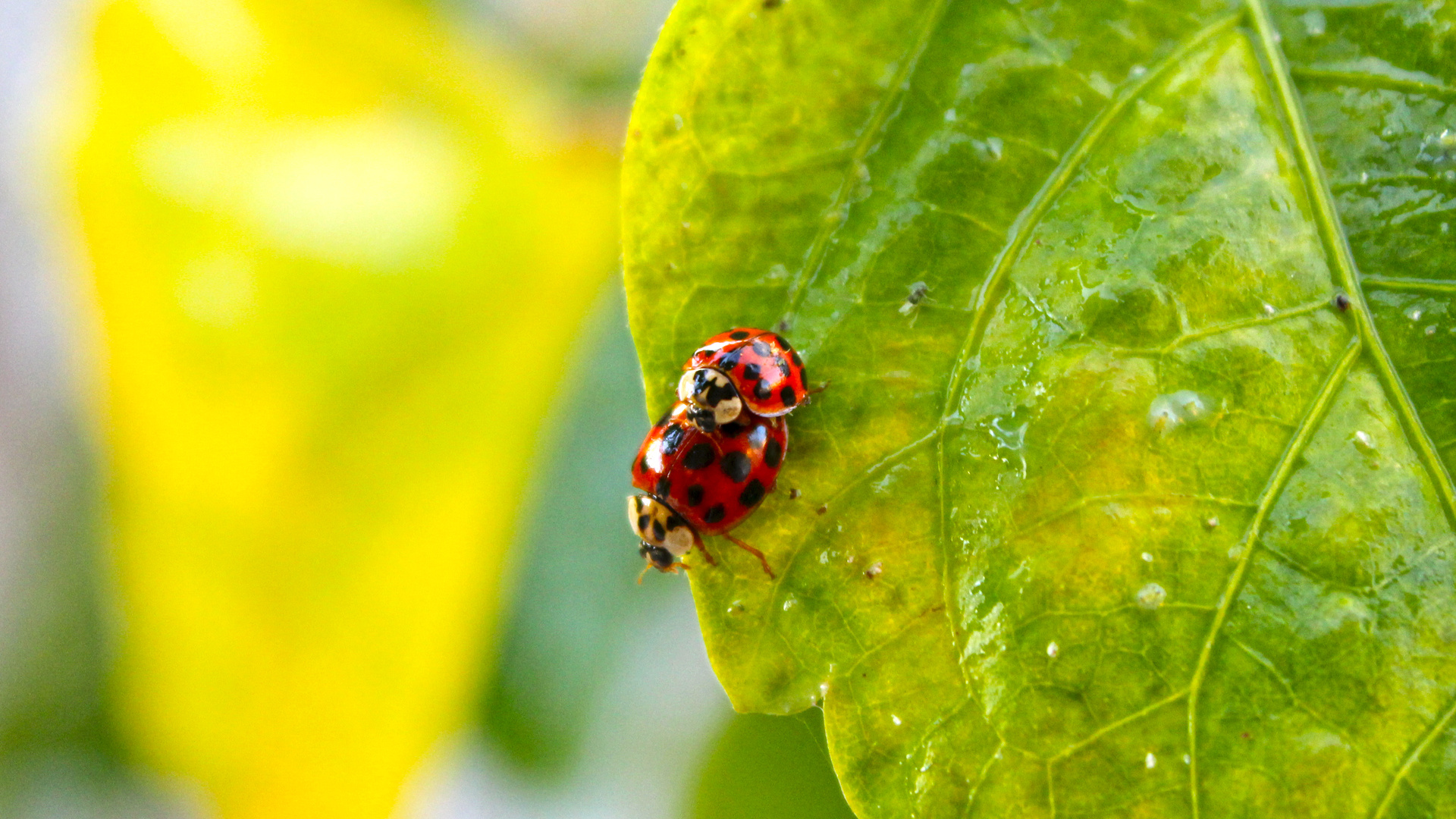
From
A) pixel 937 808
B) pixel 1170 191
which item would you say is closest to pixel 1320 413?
pixel 1170 191

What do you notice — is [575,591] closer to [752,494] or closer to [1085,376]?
[752,494]

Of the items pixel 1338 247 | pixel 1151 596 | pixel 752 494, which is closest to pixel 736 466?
pixel 752 494

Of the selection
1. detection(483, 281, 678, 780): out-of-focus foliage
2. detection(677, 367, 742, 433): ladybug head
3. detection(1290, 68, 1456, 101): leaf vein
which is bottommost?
detection(483, 281, 678, 780): out-of-focus foliage

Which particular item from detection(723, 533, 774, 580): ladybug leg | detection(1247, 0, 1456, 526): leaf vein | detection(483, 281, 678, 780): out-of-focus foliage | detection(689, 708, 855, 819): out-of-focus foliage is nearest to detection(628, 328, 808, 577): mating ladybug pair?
detection(723, 533, 774, 580): ladybug leg

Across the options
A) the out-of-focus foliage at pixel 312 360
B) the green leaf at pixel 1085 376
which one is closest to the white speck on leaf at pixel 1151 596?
the green leaf at pixel 1085 376

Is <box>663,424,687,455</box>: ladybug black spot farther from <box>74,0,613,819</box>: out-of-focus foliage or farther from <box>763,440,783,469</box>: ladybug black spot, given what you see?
<box>74,0,613,819</box>: out-of-focus foliage

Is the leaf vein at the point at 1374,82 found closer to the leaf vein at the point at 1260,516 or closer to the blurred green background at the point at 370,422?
the leaf vein at the point at 1260,516

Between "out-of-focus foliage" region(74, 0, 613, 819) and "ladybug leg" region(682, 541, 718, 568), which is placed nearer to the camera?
"ladybug leg" region(682, 541, 718, 568)

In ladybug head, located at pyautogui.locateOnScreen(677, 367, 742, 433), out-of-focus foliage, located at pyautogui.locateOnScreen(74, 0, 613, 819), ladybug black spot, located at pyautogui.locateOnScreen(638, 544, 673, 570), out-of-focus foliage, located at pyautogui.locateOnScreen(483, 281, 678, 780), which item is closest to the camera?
ladybug head, located at pyautogui.locateOnScreen(677, 367, 742, 433)

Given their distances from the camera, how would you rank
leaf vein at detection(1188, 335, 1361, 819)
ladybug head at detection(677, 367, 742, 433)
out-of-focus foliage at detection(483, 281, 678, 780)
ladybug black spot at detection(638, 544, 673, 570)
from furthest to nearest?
1. out-of-focus foliage at detection(483, 281, 678, 780)
2. ladybug black spot at detection(638, 544, 673, 570)
3. ladybug head at detection(677, 367, 742, 433)
4. leaf vein at detection(1188, 335, 1361, 819)
